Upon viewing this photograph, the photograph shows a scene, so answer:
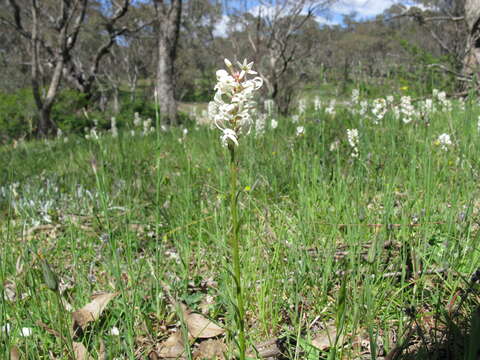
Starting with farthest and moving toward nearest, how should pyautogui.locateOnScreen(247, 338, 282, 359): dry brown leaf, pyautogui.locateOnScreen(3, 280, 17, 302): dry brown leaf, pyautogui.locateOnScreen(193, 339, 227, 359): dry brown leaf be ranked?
pyautogui.locateOnScreen(3, 280, 17, 302): dry brown leaf
pyautogui.locateOnScreen(193, 339, 227, 359): dry brown leaf
pyautogui.locateOnScreen(247, 338, 282, 359): dry brown leaf

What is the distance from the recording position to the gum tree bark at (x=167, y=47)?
10070 mm

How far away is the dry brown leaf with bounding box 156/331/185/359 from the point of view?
4.07ft

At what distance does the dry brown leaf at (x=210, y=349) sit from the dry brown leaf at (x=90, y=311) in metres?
0.39

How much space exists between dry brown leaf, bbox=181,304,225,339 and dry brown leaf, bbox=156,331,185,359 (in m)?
0.05

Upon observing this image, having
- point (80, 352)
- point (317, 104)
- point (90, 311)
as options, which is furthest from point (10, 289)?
point (317, 104)

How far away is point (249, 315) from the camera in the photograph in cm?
140

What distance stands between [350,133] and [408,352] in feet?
5.48

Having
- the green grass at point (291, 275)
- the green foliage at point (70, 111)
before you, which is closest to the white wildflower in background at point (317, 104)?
the green grass at point (291, 275)

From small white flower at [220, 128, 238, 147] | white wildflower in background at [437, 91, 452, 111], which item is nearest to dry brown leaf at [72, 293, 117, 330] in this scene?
small white flower at [220, 128, 238, 147]

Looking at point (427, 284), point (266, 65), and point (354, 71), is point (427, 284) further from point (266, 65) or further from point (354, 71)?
point (266, 65)

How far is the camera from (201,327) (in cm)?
133

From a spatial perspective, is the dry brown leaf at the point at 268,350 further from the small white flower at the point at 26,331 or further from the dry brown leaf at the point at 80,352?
the small white flower at the point at 26,331

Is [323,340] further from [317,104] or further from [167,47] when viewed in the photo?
[167,47]

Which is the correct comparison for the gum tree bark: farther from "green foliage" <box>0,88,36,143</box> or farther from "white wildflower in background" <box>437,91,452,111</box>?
"white wildflower in background" <box>437,91,452,111</box>
